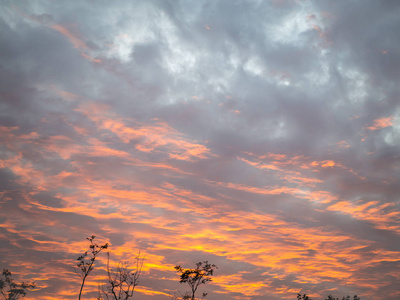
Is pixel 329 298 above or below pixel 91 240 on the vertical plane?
below

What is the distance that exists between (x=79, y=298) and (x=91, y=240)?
26.1ft

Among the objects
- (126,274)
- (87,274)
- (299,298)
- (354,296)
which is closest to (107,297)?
(126,274)

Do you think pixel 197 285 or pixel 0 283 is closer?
pixel 197 285

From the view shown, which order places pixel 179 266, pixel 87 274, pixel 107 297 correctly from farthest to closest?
pixel 179 266, pixel 87 274, pixel 107 297

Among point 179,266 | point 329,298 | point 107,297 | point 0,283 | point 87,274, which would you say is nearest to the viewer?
point 107,297

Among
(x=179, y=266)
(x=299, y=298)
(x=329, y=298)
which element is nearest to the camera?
(x=179, y=266)

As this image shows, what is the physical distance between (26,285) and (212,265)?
65.0 meters

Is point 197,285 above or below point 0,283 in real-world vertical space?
above

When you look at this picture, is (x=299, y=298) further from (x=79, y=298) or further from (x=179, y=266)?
(x=79, y=298)

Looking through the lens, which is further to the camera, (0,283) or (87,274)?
(0,283)

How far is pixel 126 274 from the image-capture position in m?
35.4

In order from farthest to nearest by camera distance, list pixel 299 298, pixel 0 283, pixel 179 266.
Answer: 1. pixel 0 283
2. pixel 299 298
3. pixel 179 266

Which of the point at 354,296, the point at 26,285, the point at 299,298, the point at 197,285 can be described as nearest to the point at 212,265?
the point at 197,285

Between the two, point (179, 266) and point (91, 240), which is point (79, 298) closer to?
point (91, 240)
